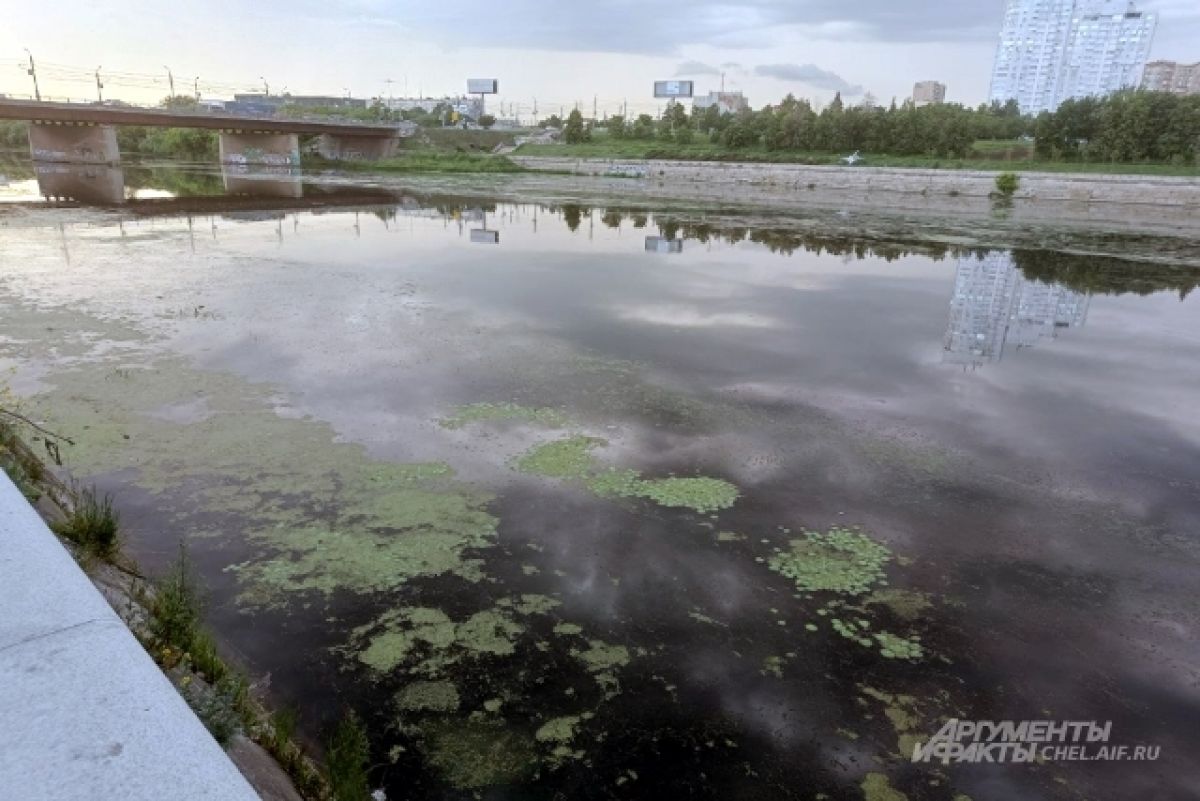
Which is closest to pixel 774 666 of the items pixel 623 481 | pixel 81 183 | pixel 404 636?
pixel 404 636

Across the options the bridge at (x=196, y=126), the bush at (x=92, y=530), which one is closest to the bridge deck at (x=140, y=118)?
the bridge at (x=196, y=126)

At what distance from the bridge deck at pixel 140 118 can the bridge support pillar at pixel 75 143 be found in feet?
21.4

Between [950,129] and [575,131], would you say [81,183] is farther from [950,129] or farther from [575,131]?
[950,129]

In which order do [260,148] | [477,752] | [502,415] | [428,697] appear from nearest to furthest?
[477,752] < [428,697] < [502,415] < [260,148]

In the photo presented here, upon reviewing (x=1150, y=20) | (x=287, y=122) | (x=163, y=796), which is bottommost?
(x=163, y=796)

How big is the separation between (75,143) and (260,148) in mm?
15554

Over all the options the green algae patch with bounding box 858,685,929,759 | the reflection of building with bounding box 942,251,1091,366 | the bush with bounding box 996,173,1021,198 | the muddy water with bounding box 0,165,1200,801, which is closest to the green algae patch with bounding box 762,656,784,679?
the muddy water with bounding box 0,165,1200,801

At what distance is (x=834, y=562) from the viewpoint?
6164mm

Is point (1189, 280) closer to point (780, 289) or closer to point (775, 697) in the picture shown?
point (780, 289)

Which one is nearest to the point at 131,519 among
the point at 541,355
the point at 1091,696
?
the point at 541,355

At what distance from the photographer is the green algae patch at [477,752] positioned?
3990 mm

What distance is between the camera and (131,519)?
6258 millimetres

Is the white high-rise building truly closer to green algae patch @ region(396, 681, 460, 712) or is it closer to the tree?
the tree

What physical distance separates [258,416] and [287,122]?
67217 mm
